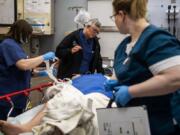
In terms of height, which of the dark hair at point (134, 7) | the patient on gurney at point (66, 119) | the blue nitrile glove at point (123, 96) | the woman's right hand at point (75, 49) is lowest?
the patient on gurney at point (66, 119)

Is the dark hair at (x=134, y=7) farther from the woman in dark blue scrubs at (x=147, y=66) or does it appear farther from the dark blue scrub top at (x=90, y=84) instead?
the dark blue scrub top at (x=90, y=84)

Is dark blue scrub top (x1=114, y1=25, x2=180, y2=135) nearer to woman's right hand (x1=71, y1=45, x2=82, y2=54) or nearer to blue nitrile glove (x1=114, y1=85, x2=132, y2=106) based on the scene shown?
blue nitrile glove (x1=114, y1=85, x2=132, y2=106)

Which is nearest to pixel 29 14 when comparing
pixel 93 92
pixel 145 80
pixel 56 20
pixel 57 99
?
pixel 56 20

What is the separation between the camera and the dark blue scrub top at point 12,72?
2.65 m

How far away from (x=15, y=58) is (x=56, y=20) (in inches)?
98.2

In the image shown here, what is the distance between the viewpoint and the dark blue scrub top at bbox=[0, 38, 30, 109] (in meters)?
2.65

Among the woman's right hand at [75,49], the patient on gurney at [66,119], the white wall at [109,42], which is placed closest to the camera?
the patient on gurney at [66,119]

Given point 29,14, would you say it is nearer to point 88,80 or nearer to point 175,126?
point 88,80

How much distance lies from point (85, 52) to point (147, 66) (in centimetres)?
223

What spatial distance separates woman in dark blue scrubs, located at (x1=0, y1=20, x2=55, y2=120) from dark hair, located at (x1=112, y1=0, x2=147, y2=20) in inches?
52.5

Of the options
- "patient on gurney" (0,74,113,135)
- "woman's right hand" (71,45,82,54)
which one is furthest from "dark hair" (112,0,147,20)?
"woman's right hand" (71,45,82,54)

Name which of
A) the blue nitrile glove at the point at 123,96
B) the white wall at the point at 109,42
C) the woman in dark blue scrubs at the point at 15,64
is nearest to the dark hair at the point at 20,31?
the woman in dark blue scrubs at the point at 15,64

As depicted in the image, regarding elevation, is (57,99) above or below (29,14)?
below

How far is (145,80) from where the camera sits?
4.57 feet
